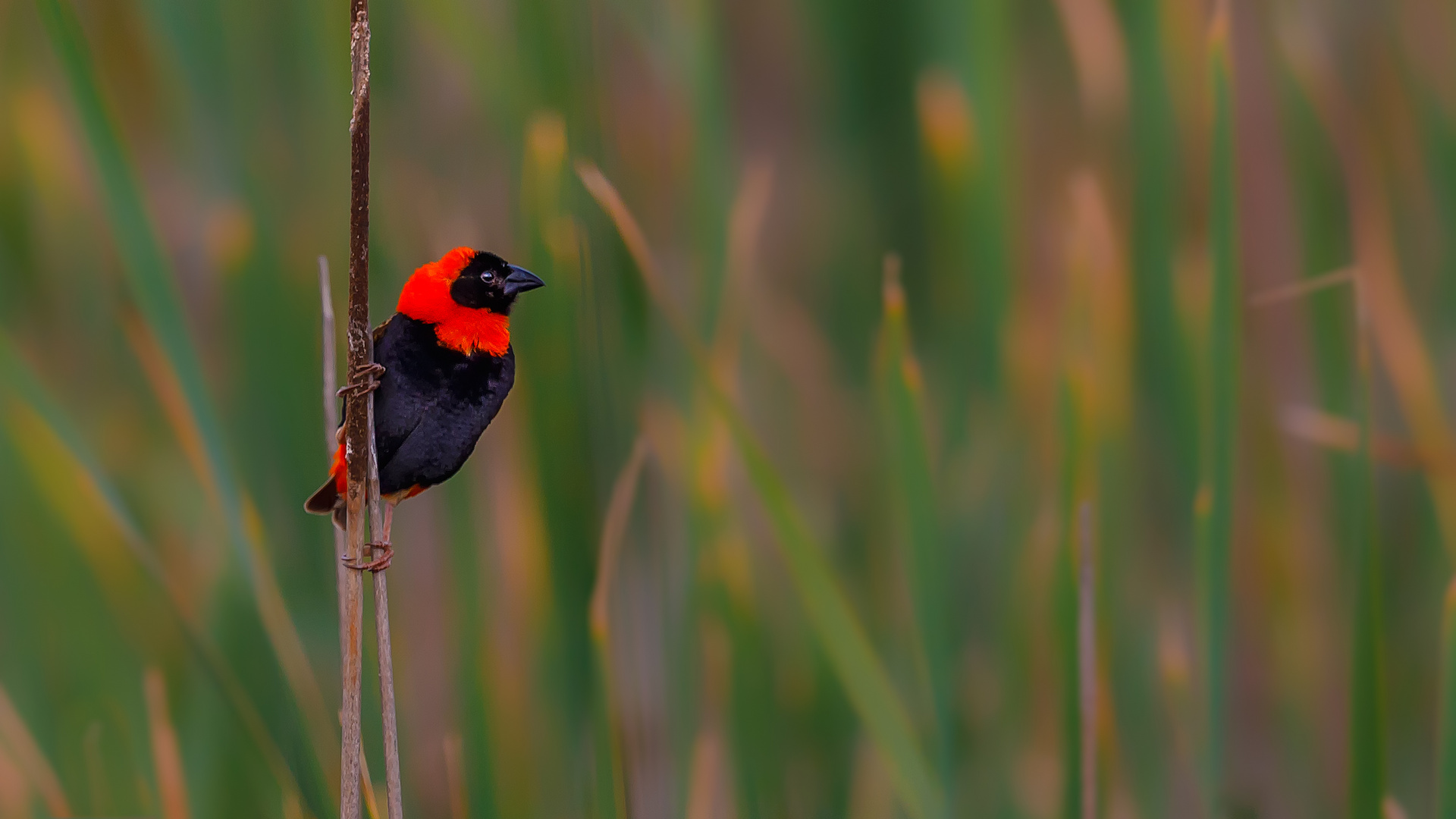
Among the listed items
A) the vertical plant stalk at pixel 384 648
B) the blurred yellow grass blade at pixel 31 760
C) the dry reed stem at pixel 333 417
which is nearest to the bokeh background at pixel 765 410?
the blurred yellow grass blade at pixel 31 760

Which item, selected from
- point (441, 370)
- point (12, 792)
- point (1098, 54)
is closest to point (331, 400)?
point (441, 370)

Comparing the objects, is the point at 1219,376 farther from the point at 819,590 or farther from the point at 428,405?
the point at 428,405

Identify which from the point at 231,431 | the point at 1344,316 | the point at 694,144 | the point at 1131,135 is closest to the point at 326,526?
the point at 231,431

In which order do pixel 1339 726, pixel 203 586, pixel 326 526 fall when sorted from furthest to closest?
pixel 1339 726, pixel 203 586, pixel 326 526

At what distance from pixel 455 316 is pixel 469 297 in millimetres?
34

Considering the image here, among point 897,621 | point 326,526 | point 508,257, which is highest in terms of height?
point 508,257

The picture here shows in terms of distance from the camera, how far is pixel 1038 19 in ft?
4.71

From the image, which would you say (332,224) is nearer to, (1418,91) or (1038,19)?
(1038,19)

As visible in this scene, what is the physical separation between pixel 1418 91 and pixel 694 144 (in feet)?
2.94

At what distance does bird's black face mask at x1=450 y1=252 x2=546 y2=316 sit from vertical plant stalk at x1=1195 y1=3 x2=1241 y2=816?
0.67 metres

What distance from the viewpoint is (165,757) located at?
3.92 feet

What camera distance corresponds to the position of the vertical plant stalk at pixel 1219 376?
111cm

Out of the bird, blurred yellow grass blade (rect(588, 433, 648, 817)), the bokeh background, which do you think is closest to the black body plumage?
the bird

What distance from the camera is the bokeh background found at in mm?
1098
